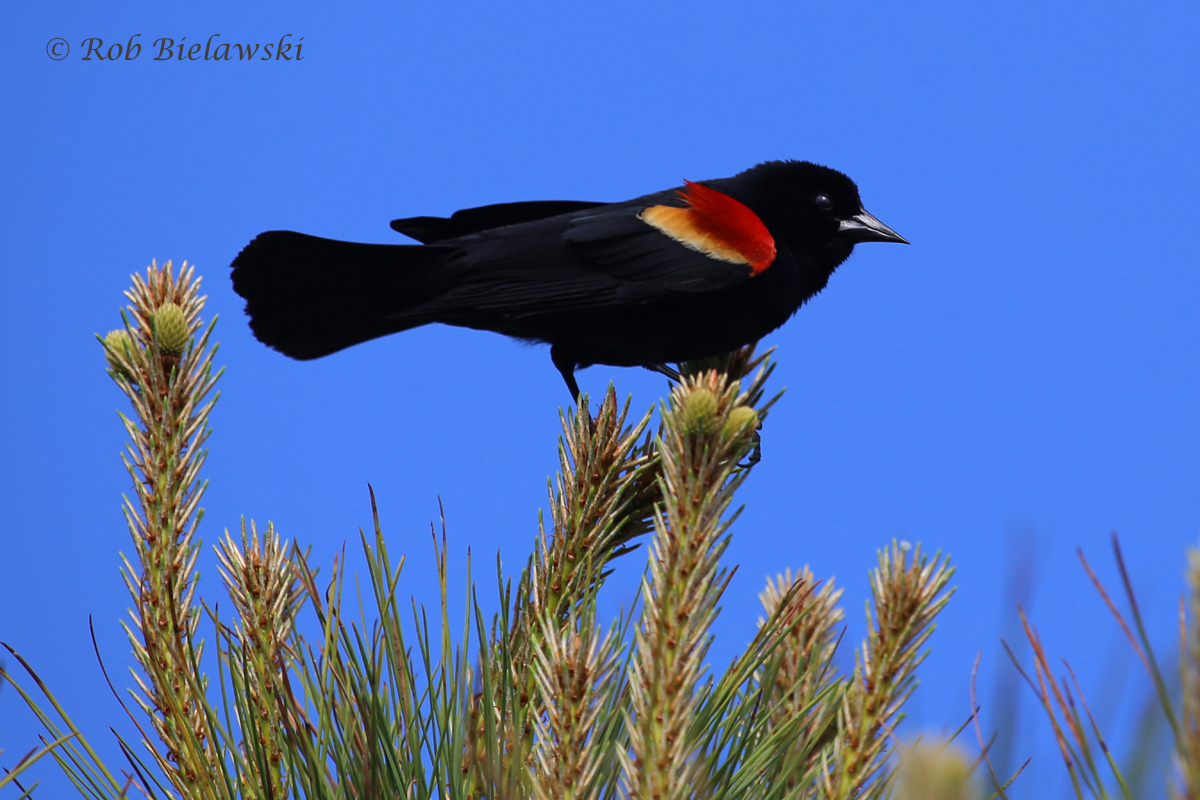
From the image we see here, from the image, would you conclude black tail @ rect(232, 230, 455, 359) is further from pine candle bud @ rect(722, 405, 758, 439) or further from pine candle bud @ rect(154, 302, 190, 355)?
pine candle bud @ rect(722, 405, 758, 439)

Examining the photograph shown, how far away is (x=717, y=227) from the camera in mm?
2590

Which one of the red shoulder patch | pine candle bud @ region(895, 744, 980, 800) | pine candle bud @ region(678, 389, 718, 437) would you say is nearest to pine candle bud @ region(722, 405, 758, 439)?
pine candle bud @ region(678, 389, 718, 437)

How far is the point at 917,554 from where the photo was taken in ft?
2.94

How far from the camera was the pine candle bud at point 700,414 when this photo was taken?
81cm

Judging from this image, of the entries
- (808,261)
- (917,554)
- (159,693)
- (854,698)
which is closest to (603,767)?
(854,698)

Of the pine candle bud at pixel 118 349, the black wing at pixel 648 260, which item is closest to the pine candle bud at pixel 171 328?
the pine candle bud at pixel 118 349

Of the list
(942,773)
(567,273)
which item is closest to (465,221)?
(567,273)

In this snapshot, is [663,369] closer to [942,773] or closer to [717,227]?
[717,227]

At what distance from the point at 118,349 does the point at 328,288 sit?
1.20 metres

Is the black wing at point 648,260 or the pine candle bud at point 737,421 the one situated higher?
the black wing at point 648,260

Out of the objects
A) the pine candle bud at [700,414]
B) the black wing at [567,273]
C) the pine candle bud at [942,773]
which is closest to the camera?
the pine candle bud at [942,773]

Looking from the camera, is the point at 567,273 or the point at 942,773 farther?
the point at 567,273

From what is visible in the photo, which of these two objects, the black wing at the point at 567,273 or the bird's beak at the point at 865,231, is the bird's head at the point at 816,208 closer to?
the bird's beak at the point at 865,231

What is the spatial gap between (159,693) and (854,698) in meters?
0.81
